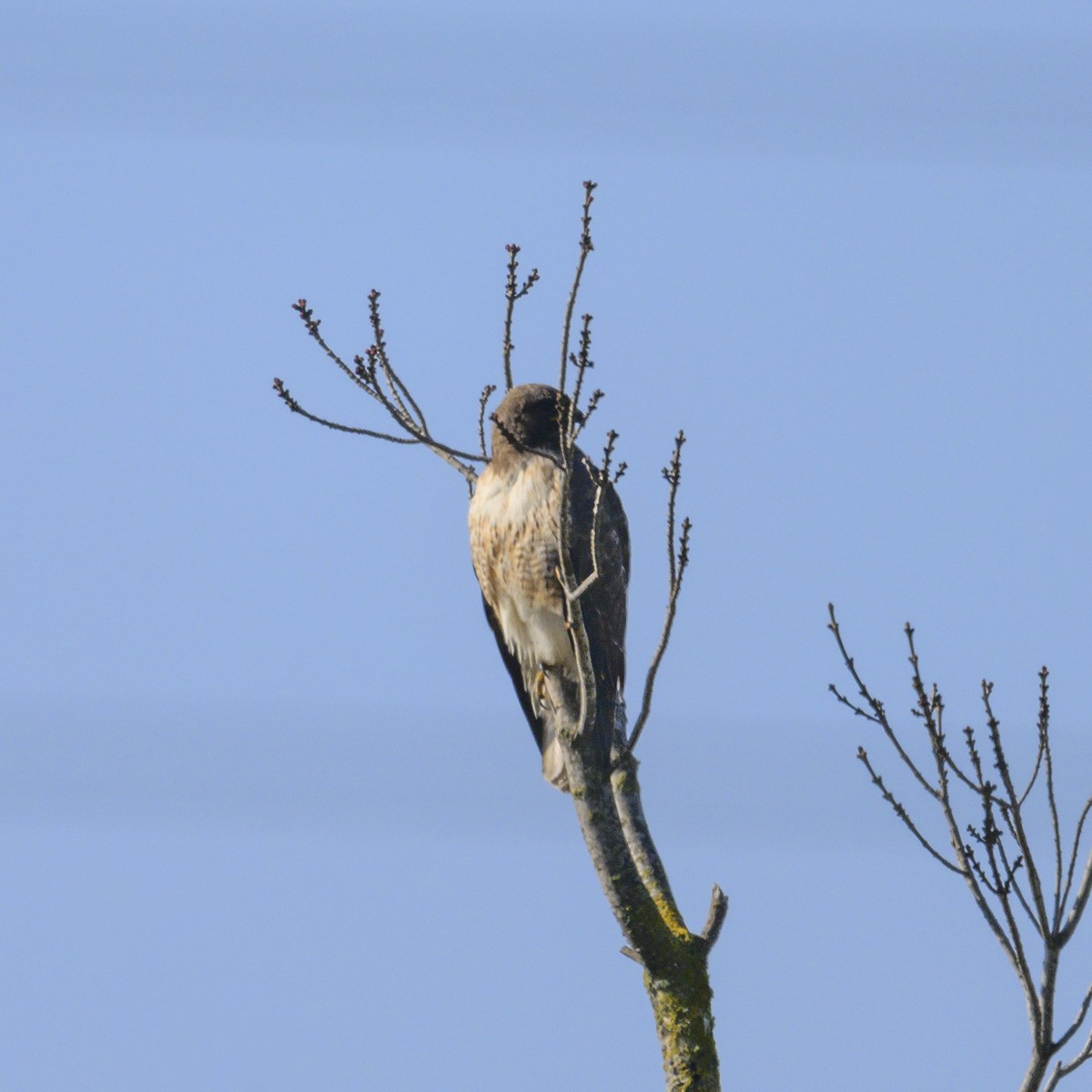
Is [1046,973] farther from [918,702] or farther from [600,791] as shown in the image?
[600,791]

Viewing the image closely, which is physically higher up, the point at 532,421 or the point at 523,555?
the point at 532,421

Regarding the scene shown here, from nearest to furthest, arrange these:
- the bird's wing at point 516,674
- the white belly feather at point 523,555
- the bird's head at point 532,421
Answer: the white belly feather at point 523,555 < the bird's head at point 532,421 < the bird's wing at point 516,674

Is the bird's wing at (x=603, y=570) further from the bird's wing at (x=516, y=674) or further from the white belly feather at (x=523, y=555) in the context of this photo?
the bird's wing at (x=516, y=674)

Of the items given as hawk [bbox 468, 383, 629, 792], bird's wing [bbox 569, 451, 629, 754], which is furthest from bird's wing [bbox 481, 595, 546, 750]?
bird's wing [bbox 569, 451, 629, 754]

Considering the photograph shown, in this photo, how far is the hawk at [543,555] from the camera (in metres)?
5.80

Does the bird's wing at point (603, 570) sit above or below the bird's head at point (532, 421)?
below

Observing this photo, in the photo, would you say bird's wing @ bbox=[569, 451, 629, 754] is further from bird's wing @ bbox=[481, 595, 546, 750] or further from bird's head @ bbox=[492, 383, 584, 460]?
bird's wing @ bbox=[481, 595, 546, 750]

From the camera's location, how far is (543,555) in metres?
5.84

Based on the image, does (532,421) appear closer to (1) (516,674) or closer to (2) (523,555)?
(2) (523,555)

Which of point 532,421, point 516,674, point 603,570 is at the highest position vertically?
point 532,421

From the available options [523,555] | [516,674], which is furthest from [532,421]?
[516,674]

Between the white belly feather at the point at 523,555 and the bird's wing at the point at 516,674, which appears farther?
the bird's wing at the point at 516,674

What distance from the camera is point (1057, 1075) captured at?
3.65 meters

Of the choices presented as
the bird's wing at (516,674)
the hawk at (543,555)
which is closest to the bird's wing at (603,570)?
the hawk at (543,555)
